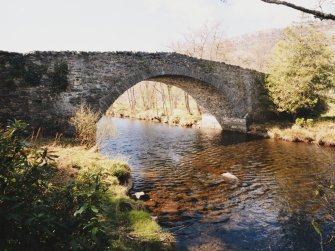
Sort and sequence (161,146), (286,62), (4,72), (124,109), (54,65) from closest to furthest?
(4,72), (54,65), (161,146), (286,62), (124,109)

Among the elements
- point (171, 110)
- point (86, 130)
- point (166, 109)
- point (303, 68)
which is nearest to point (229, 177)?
point (86, 130)

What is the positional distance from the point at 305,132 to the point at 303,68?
5734 mm

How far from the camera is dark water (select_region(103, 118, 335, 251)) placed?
8617 millimetres

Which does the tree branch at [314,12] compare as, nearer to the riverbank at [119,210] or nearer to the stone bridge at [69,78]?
the riverbank at [119,210]

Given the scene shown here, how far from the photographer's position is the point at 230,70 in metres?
28.2

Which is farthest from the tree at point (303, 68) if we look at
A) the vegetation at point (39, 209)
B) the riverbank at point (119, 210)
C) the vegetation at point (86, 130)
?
the vegetation at point (39, 209)

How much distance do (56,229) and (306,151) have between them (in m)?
19.5

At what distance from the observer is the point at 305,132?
24.0 metres

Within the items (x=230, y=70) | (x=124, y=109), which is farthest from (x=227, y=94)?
(x=124, y=109)

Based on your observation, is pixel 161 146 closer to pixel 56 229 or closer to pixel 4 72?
pixel 4 72

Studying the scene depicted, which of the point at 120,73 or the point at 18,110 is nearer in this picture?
the point at 18,110

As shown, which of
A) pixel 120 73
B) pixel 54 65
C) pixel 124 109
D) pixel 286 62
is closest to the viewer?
pixel 54 65

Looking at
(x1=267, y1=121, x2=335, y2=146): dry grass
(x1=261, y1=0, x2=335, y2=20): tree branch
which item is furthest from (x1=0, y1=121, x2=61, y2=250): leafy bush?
(x1=267, y1=121, x2=335, y2=146): dry grass

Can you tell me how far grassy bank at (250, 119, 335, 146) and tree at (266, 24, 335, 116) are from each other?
1871 millimetres
